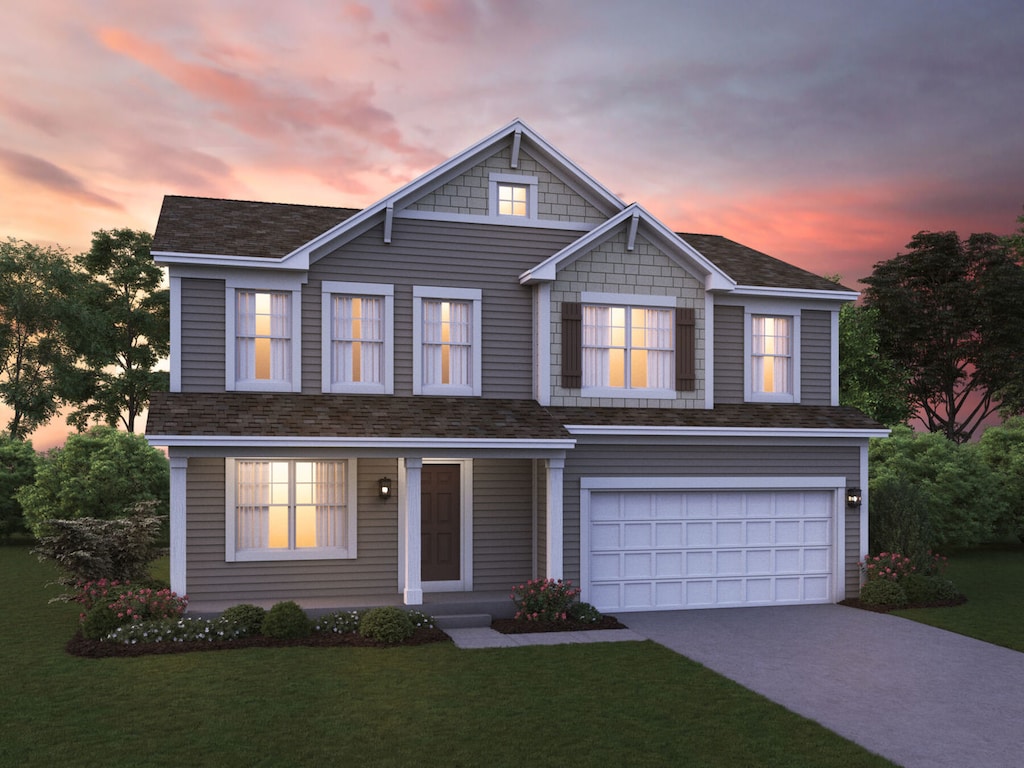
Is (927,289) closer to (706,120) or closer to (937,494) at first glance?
(937,494)

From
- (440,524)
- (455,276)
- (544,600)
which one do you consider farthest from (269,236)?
(544,600)

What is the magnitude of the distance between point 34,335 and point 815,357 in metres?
31.1

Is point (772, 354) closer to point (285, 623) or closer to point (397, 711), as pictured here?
point (285, 623)

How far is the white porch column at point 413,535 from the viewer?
14.9 metres

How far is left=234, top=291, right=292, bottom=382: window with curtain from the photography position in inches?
630

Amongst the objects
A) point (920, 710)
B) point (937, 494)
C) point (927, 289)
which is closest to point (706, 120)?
point (937, 494)

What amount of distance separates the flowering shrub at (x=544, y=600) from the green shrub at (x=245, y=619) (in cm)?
406

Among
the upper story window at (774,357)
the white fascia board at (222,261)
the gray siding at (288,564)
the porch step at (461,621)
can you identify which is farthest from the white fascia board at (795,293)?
the white fascia board at (222,261)

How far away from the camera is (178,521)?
1422 centimetres

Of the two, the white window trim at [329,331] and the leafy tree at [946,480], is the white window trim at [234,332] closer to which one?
the white window trim at [329,331]

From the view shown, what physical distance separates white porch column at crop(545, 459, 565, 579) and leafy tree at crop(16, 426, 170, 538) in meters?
13.7

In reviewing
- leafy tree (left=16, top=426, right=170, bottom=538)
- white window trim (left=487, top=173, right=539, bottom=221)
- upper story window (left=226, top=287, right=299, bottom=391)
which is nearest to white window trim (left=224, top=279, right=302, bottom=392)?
upper story window (left=226, top=287, right=299, bottom=391)

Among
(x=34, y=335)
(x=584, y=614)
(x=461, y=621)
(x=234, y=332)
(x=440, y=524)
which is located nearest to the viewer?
(x=461, y=621)

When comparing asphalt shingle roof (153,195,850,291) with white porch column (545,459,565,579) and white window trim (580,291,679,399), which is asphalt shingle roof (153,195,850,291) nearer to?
white window trim (580,291,679,399)
